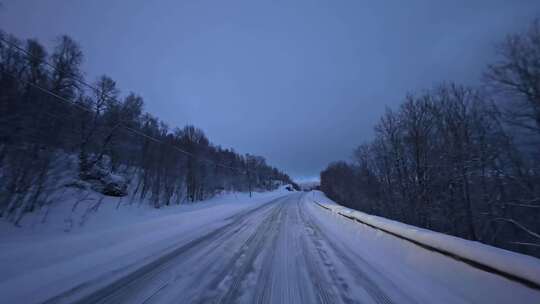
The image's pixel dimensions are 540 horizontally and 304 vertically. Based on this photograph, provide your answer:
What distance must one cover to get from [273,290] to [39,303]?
10.9 feet

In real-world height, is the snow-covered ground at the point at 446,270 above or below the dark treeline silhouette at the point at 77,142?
below

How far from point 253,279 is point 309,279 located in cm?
96

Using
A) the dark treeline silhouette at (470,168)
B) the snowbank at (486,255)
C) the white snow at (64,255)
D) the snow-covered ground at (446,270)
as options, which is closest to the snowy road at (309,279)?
the snow-covered ground at (446,270)

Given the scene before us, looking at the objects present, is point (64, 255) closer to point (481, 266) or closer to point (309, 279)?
point (309, 279)

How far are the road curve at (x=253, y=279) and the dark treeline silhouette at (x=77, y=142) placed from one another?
27.0 ft

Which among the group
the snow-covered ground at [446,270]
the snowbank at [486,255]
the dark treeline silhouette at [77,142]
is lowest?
the snow-covered ground at [446,270]

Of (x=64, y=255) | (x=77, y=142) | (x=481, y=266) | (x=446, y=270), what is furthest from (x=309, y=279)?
(x=77, y=142)

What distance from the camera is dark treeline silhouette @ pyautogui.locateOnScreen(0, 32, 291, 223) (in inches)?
309

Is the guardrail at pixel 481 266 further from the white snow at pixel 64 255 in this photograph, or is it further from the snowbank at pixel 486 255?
the white snow at pixel 64 255

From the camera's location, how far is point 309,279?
3.31m

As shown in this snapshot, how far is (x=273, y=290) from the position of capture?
2.97 m

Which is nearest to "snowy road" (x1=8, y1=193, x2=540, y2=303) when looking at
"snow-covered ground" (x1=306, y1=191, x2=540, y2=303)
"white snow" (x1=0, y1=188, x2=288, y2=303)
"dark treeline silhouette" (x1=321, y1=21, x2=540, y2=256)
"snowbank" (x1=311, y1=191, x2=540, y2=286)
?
"snow-covered ground" (x1=306, y1=191, x2=540, y2=303)

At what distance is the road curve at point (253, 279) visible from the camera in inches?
109

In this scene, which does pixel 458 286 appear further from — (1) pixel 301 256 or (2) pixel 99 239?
(2) pixel 99 239
